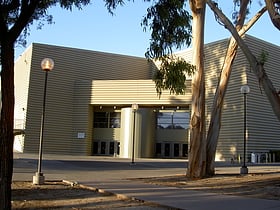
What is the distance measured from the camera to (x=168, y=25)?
11531mm

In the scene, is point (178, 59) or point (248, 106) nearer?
point (178, 59)

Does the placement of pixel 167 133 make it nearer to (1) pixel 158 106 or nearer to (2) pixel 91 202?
(1) pixel 158 106

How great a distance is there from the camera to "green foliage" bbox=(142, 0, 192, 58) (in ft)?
36.8

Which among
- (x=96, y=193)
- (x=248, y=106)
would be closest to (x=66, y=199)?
(x=96, y=193)

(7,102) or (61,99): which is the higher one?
(61,99)

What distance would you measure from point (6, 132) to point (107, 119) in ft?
150

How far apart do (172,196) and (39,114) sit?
1644 inches

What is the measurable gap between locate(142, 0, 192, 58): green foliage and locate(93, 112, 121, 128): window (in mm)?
40945

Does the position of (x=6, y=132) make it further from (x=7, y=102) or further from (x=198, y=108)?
(x=198, y=108)

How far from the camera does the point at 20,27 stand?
28.6 ft

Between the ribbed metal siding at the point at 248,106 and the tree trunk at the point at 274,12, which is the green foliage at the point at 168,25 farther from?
the ribbed metal siding at the point at 248,106

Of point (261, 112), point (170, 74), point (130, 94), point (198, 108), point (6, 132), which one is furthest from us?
point (130, 94)

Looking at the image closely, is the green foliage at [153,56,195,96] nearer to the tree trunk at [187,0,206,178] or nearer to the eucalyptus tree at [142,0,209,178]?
the eucalyptus tree at [142,0,209,178]

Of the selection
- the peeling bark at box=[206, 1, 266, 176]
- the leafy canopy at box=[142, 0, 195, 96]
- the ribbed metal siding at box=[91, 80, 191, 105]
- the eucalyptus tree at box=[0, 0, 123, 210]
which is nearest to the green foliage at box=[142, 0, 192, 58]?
the leafy canopy at box=[142, 0, 195, 96]
